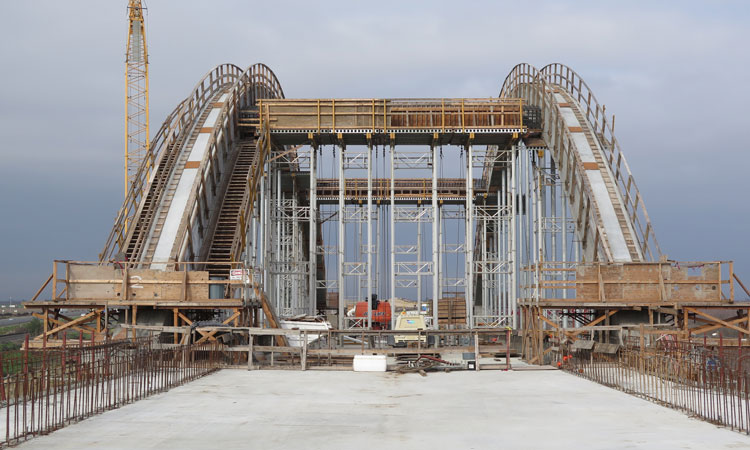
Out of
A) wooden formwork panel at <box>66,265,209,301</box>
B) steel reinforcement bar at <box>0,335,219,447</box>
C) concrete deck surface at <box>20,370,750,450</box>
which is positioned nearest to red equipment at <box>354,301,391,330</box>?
wooden formwork panel at <box>66,265,209,301</box>

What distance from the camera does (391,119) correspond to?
4697cm

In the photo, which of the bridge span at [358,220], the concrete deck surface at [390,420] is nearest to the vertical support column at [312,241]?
the bridge span at [358,220]

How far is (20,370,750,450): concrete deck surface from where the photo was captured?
1339cm

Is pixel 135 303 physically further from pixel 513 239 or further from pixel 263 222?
pixel 513 239

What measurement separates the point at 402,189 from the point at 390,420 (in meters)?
41.3

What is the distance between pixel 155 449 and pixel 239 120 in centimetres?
3709

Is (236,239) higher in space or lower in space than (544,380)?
higher

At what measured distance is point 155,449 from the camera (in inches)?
503

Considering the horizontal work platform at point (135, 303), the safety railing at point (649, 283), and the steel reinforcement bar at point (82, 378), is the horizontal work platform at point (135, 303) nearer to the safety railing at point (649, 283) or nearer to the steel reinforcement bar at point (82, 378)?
the steel reinforcement bar at point (82, 378)

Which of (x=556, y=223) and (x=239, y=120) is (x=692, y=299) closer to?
(x=556, y=223)

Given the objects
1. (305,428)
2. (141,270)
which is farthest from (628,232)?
(305,428)

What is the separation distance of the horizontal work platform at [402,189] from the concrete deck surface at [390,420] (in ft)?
108

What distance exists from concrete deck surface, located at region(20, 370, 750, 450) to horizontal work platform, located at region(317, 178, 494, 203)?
108 feet

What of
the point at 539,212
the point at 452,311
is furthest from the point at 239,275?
the point at 452,311
